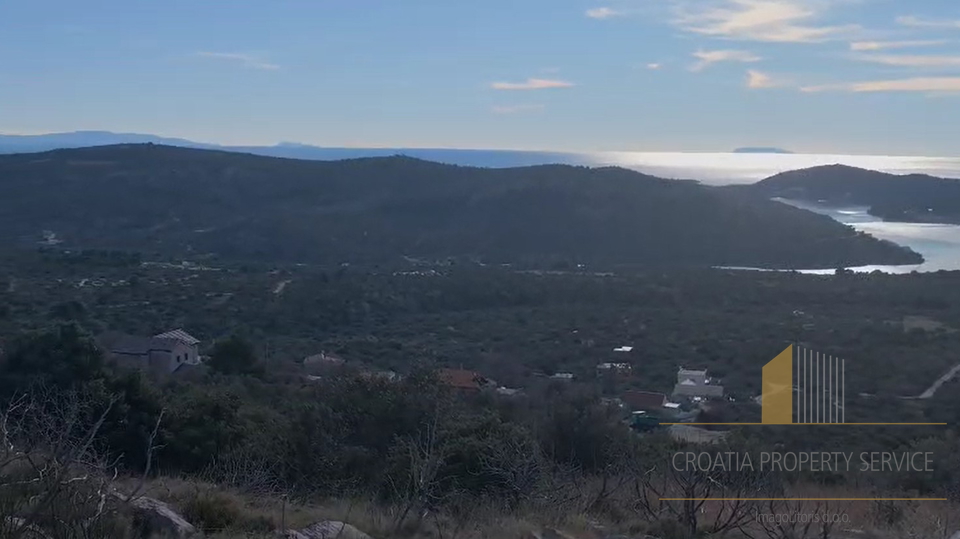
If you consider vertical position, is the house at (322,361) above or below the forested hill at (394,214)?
below

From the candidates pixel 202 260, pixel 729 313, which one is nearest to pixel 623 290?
pixel 729 313

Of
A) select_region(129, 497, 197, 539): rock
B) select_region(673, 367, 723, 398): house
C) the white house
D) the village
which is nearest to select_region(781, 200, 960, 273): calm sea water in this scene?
select_region(673, 367, 723, 398): house

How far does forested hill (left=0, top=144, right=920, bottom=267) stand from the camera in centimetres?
4038

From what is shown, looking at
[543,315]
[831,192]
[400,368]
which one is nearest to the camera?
[400,368]

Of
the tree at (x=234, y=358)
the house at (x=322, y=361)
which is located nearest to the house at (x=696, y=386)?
the house at (x=322, y=361)

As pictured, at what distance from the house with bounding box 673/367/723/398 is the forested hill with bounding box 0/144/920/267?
69.1 ft

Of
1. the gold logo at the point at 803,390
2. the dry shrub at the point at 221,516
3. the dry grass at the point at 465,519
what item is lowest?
the gold logo at the point at 803,390

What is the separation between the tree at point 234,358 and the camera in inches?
628

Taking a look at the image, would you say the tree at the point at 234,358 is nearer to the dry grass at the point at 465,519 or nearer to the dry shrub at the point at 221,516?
the dry grass at the point at 465,519

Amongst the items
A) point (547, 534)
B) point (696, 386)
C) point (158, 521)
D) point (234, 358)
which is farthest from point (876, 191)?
point (158, 521)

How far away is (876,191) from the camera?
157 feet

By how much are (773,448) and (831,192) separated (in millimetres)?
43139

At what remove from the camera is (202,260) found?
35.8m

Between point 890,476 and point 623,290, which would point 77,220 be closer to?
point 623,290
